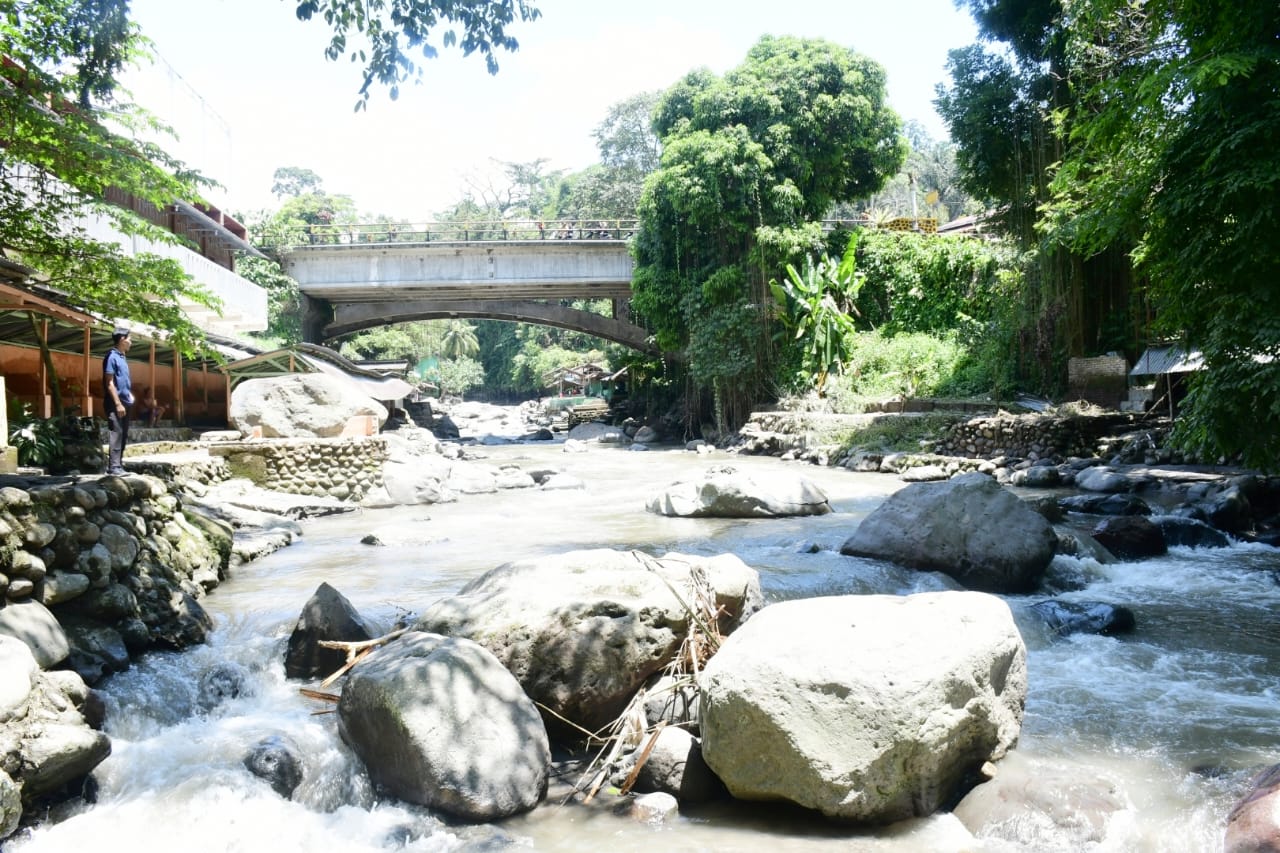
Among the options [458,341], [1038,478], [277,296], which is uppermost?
[277,296]

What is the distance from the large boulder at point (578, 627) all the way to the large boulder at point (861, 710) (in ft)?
2.43

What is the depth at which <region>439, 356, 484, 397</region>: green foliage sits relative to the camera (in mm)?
57688

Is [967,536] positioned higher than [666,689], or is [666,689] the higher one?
[967,536]

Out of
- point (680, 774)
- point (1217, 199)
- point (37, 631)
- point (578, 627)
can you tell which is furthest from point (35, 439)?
point (1217, 199)

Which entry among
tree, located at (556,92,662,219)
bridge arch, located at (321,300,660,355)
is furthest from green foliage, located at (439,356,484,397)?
bridge arch, located at (321,300,660,355)

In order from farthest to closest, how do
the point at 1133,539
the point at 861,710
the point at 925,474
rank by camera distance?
the point at 925,474, the point at 1133,539, the point at 861,710

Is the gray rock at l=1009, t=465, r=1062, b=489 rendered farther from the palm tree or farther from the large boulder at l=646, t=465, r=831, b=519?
the palm tree

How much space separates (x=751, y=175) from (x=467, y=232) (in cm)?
1162

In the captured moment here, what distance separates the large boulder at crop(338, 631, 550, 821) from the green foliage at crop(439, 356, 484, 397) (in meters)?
53.4

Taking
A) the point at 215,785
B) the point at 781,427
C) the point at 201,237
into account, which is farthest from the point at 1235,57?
the point at 201,237

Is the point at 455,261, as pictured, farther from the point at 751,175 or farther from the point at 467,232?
the point at 751,175

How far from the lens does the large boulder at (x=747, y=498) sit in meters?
11.2

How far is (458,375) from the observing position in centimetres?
5819

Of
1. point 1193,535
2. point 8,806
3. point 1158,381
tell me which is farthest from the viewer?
point 1158,381
